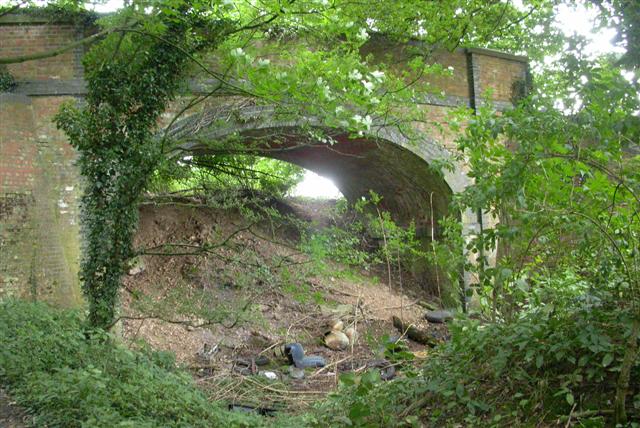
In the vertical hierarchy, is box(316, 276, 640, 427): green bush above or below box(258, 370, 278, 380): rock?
above

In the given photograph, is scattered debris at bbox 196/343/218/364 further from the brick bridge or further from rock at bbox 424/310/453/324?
rock at bbox 424/310/453/324

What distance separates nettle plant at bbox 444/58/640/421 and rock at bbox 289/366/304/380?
4.47m

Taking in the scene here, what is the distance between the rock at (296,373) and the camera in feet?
27.5

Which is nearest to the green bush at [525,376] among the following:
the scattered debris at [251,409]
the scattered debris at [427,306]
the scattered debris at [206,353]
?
the scattered debris at [251,409]

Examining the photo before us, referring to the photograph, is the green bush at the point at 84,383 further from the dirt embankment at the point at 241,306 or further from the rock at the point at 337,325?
the rock at the point at 337,325

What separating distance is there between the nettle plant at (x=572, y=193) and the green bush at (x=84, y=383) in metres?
2.73

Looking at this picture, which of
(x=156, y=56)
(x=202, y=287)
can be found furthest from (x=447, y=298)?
(x=156, y=56)

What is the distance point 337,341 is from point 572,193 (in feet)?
21.7

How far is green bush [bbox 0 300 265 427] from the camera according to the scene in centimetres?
407

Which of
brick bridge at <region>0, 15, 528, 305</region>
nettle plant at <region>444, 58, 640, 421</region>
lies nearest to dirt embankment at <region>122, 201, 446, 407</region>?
brick bridge at <region>0, 15, 528, 305</region>

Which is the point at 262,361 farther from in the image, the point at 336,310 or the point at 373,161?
the point at 373,161

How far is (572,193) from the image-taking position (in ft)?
12.4

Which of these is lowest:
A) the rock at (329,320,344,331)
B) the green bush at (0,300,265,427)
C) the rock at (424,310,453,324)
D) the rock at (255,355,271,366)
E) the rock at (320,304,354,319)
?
the rock at (424,310,453,324)

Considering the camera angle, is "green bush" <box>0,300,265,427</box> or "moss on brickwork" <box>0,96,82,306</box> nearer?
"green bush" <box>0,300,265,427</box>
